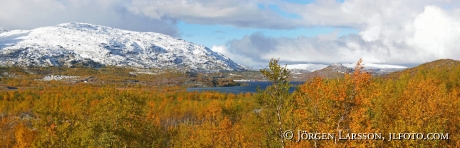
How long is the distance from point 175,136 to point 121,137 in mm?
24416

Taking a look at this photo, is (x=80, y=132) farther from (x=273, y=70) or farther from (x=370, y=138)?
(x=370, y=138)

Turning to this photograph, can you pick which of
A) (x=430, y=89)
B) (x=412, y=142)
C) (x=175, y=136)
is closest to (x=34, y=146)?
(x=175, y=136)

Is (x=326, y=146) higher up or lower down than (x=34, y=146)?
A: higher up

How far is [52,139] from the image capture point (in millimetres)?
37719

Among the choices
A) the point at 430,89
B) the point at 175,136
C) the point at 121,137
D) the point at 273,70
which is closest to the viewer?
the point at 273,70

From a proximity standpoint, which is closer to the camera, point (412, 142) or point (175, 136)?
point (412, 142)

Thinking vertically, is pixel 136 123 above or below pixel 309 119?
below

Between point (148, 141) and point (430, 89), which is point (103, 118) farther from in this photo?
point (430, 89)

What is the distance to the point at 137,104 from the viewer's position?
45.8 m

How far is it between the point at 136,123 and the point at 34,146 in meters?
11.6

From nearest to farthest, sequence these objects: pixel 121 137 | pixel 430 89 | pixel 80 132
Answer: pixel 121 137 < pixel 80 132 < pixel 430 89

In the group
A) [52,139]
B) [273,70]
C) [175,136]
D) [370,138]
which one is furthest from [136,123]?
[370,138]

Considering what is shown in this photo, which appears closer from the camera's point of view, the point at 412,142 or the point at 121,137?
the point at 412,142

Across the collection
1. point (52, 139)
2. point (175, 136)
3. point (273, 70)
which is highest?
point (273, 70)
